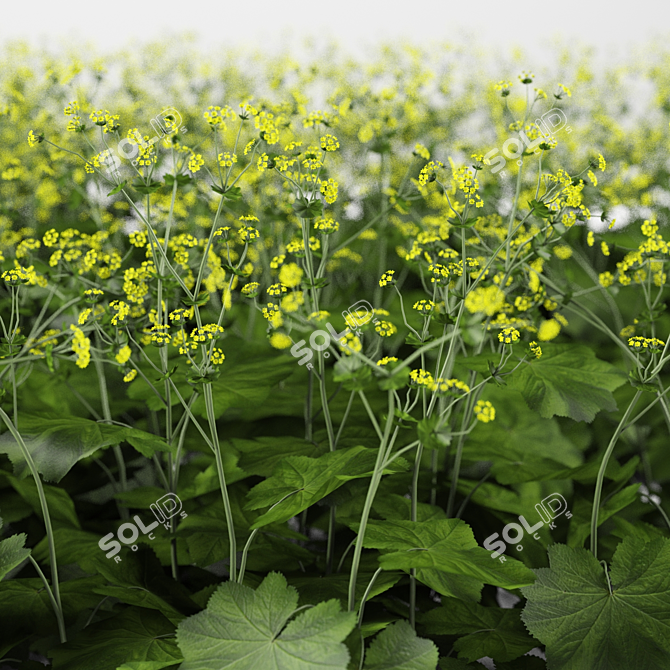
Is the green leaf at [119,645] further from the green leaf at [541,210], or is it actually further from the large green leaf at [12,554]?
the green leaf at [541,210]

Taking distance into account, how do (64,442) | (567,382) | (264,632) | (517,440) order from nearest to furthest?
1. (264,632)
2. (64,442)
3. (567,382)
4. (517,440)

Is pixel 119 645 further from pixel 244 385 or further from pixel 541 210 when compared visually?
pixel 541 210

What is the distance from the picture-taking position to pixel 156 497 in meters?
1.17

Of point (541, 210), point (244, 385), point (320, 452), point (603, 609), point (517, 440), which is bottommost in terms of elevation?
point (517, 440)

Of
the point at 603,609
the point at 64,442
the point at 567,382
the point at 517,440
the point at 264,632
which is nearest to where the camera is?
the point at 264,632

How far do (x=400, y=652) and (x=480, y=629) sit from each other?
9.5 inches

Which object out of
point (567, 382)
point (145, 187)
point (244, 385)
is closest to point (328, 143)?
point (145, 187)

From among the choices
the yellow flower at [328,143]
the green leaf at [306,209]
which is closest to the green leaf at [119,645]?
the green leaf at [306,209]

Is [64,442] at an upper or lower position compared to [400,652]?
upper

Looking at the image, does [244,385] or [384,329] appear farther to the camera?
[244,385]

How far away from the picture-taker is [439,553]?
784 mm

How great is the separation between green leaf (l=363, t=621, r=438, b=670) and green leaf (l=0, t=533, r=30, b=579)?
475 millimetres

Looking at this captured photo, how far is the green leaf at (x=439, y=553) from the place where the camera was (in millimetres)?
740

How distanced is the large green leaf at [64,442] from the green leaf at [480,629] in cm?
51
